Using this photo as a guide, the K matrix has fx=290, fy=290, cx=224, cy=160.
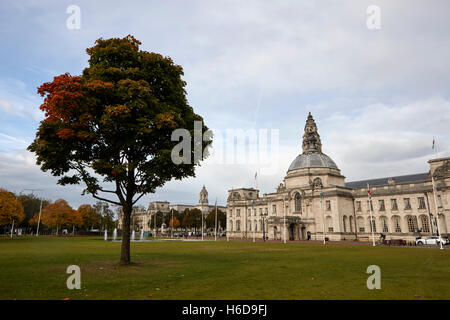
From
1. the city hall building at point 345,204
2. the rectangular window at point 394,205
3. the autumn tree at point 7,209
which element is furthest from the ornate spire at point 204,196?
the autumn tree at point 7,209

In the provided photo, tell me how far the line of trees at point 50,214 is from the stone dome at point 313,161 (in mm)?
65267

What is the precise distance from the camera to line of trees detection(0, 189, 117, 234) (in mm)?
54844

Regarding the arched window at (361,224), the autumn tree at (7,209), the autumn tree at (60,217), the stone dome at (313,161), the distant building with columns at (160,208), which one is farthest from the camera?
the distant building with columns at (160,208)

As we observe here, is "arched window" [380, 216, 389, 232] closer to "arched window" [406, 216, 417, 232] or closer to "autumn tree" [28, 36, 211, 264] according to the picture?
"arched window" [406, 216, 417, 232]

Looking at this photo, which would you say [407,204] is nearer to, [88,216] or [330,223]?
[330,223]

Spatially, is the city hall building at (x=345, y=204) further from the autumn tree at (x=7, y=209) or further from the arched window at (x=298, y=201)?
the autumn tree at (x=7, y=209)

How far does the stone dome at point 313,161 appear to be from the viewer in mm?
83500

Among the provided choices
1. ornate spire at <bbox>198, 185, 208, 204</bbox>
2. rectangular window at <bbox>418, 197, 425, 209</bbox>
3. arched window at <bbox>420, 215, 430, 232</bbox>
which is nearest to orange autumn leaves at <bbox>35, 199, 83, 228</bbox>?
arched window at <bbox>420, 215, 430, 232</bbox>

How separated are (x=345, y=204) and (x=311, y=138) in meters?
25.4
